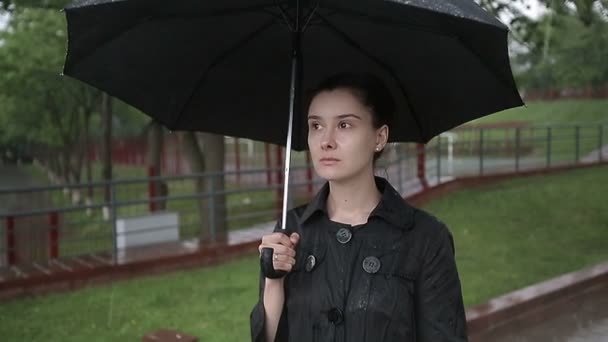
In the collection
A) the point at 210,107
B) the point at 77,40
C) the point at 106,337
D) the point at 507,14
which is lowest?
the point at 106,337

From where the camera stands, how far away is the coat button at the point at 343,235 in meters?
2.04

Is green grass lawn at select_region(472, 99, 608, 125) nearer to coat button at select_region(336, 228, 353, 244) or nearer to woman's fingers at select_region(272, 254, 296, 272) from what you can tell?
coat button at select_region(336, 228, 353, 244)

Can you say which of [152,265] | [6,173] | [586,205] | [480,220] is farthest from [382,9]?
[6,173]

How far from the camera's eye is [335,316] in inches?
76.8

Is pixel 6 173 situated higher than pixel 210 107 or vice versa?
pixel 210 107

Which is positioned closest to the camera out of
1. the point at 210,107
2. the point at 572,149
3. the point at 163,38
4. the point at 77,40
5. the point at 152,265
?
the point at 77,40

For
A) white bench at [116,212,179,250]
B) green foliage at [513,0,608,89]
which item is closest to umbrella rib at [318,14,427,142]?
green foliage at [513,0,608,89]

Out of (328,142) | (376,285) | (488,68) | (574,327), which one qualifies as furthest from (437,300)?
(574,327)

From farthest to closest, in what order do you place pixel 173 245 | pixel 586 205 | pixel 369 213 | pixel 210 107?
pixel 586 205 → pixel 173 245 → pixel 210 107 → pixel 369 213

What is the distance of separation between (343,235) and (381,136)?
37cm

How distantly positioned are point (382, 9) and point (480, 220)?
30.1ft

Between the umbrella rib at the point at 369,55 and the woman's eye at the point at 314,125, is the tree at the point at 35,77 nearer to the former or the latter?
the umbrella rib at the point at 369,55

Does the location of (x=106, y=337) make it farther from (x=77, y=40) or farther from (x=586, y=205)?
(x=586, y=205)

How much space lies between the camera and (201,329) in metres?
5.93
